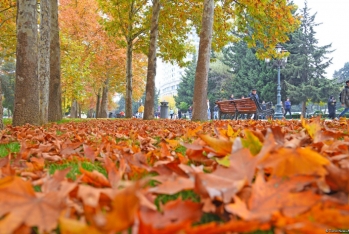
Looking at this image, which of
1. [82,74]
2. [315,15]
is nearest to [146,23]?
[82,74]

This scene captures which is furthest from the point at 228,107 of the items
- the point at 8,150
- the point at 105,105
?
the point at 105,105

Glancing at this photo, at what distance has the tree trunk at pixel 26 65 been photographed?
6.56m

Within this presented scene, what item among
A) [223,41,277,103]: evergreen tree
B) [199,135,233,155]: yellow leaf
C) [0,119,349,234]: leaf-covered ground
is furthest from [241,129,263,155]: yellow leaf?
[223,41,277,103]: evergreen tree

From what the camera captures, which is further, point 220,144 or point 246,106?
point 246,106

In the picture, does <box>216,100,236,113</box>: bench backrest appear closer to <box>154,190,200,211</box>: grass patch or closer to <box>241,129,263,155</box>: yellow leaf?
<box>241,129,263,155</box>: yellow leaf

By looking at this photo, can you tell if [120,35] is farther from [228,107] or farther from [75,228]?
[75,228]

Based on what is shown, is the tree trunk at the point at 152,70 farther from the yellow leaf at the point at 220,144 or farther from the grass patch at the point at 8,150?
the yellow leaf at the point at 220,144

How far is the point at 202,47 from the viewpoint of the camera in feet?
30.9

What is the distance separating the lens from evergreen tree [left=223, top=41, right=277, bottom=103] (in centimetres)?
3750

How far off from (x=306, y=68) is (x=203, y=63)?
1290 inches

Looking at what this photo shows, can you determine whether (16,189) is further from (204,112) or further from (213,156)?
(204,112)

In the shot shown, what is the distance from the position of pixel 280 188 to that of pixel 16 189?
0.80 metres

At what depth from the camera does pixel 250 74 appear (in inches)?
1554

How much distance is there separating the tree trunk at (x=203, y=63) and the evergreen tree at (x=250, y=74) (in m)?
29.5
